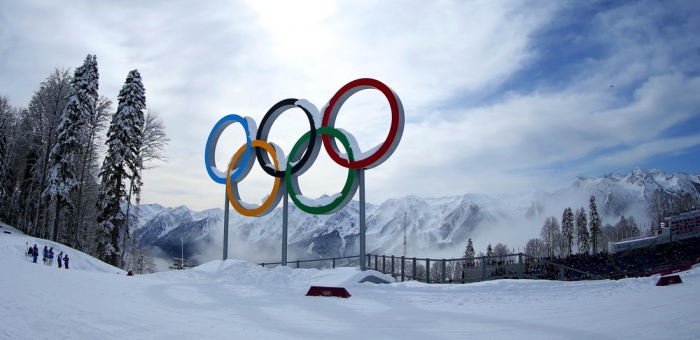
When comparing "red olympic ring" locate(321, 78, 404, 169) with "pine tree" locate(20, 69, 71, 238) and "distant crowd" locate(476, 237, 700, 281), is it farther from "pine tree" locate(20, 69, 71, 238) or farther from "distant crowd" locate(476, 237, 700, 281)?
"pine tree" locate(20, 69, 71, 238)

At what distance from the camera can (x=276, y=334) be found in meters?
8.03

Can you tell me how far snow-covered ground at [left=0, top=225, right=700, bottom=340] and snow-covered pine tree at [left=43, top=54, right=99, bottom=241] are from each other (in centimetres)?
1829

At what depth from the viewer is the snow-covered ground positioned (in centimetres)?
770

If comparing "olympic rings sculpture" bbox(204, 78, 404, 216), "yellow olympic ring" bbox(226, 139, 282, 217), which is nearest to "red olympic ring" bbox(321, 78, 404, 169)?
"olympic rings sculpture" bbox(204, 78, 404, 216)

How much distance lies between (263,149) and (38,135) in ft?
71.9

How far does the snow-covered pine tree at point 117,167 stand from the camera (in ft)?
101

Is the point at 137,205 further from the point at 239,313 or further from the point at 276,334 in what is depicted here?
the point at 276,334

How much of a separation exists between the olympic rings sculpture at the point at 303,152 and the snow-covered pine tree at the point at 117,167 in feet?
26.6

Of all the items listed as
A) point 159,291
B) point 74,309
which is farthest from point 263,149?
point 74,309

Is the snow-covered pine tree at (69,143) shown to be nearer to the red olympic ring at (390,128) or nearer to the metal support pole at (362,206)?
the red olympic ring at (390,128)

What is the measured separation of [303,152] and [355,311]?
43.0ft

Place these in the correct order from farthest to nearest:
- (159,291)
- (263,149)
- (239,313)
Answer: (263,149) < (159,291) < (239,313)

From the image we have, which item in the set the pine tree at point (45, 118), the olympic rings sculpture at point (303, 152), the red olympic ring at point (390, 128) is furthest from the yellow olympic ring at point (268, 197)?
Answer: the pine tree at point (45, 118)

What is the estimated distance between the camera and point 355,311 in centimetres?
1085
